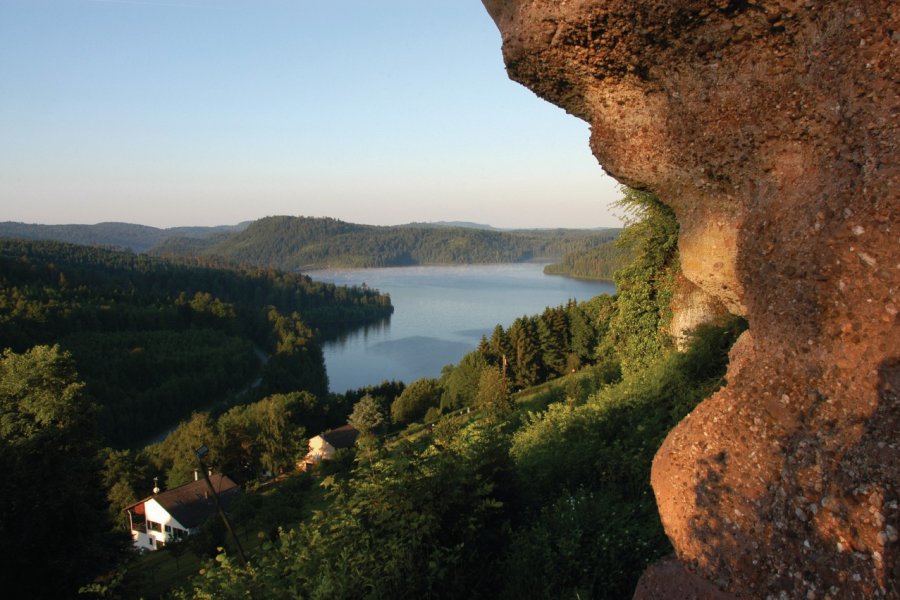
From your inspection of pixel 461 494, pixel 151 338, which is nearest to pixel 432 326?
pixel 151 338

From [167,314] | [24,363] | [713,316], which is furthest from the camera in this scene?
[167,314]

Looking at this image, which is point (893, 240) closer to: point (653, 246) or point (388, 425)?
point (653, 246)

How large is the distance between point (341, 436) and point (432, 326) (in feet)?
180

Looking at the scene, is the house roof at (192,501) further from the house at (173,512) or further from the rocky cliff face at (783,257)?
the rocky cliff face at (783,257)

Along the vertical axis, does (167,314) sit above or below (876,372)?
below

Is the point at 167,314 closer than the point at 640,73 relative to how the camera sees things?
No

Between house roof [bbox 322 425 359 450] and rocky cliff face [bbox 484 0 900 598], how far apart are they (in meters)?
43.9

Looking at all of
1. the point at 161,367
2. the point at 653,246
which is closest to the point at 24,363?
the point at 653,246

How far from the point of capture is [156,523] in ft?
109

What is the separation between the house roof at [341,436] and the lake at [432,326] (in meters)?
17.3

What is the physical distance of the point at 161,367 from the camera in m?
71.4

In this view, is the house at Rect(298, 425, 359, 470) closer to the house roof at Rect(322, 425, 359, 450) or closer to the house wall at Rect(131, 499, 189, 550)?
the house roof at Rect(322, 425, 359, 450)

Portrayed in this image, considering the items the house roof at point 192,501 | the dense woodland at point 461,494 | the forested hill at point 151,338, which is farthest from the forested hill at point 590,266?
the dense woodland at point 461,494

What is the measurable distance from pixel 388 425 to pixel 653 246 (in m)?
41.2
